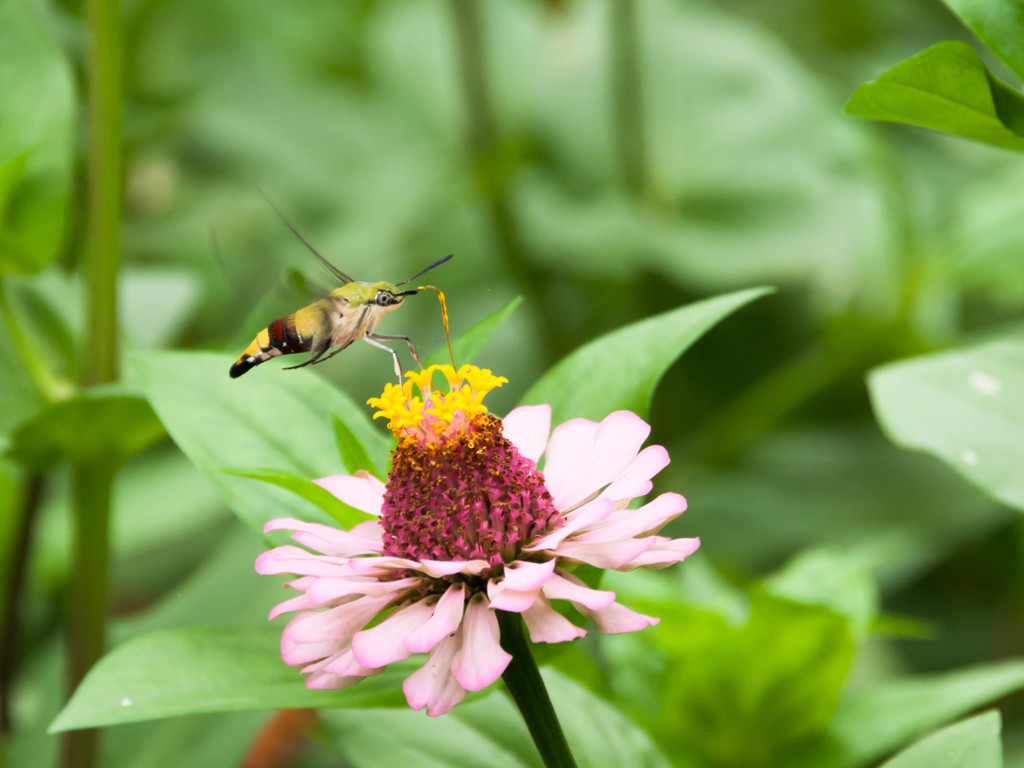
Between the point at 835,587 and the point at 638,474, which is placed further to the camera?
the point at 835,587

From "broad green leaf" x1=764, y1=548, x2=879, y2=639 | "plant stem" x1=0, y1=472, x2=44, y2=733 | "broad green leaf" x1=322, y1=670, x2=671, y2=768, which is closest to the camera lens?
"broad green leaf" x1=322, y1=670, x2=671, y2=768

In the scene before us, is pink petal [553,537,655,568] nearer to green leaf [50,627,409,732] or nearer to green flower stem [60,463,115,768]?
green leaf [50,627,409,732]

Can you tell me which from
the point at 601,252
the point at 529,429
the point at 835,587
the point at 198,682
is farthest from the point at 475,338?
the point at 601,252

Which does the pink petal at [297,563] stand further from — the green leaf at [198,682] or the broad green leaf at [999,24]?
the broad green leaf at [999,24]

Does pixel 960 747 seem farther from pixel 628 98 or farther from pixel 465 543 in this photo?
pixel 628 98

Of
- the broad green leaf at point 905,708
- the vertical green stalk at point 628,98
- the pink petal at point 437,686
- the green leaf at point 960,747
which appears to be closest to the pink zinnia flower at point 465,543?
the pink petal at point 437,686

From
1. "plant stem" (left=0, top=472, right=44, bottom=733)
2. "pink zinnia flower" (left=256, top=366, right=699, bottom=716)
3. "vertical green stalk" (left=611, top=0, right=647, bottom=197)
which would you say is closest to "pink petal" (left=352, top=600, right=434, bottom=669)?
"pink zinnia flower" (left=256, top=366, right=699, bottom=716)
